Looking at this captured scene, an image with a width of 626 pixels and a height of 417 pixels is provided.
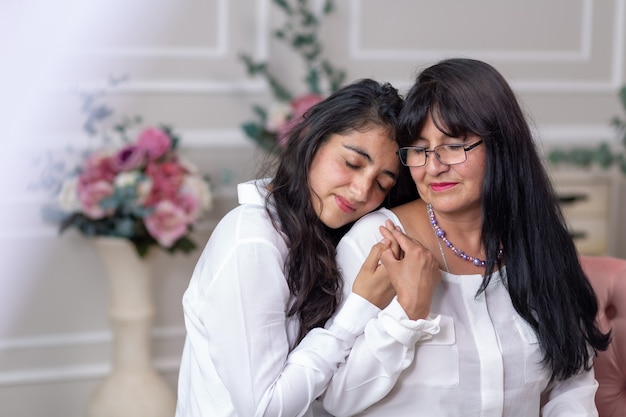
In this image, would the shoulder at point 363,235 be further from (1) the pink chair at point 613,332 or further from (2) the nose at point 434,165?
(1) the pink chair at point 613,332

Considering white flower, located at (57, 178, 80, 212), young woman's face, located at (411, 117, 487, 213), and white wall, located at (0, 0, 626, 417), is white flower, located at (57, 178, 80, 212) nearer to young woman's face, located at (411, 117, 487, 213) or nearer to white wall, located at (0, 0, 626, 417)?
white wall, located at (0, 0, 626, 417)

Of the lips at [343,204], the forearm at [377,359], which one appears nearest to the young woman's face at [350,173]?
the lips at [343,204]

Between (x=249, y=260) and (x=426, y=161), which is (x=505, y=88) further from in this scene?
(x=249, y=260)

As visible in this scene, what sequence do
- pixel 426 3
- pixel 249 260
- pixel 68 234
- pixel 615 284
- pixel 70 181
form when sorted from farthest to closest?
pixel 426 3
pixel 68 234
pixel 70 181
pixel 615 284
pixel 249 260

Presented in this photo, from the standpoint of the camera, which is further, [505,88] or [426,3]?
[426,3]

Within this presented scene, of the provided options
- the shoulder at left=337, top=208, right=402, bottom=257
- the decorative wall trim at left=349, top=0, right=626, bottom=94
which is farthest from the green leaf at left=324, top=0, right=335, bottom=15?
the shoulder at left=337, top=208, right=402, bottom=257

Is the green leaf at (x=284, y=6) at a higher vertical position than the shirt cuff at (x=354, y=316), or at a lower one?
higher

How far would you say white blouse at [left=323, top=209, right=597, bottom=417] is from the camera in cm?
172

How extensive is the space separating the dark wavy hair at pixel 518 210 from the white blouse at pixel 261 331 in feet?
0.98

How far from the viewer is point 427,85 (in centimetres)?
177

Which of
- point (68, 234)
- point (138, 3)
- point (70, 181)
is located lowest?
point (68, 234)

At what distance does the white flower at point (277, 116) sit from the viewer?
3.34 metres

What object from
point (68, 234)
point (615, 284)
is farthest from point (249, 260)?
point (68, 234)

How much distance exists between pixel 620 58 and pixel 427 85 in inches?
97.9
